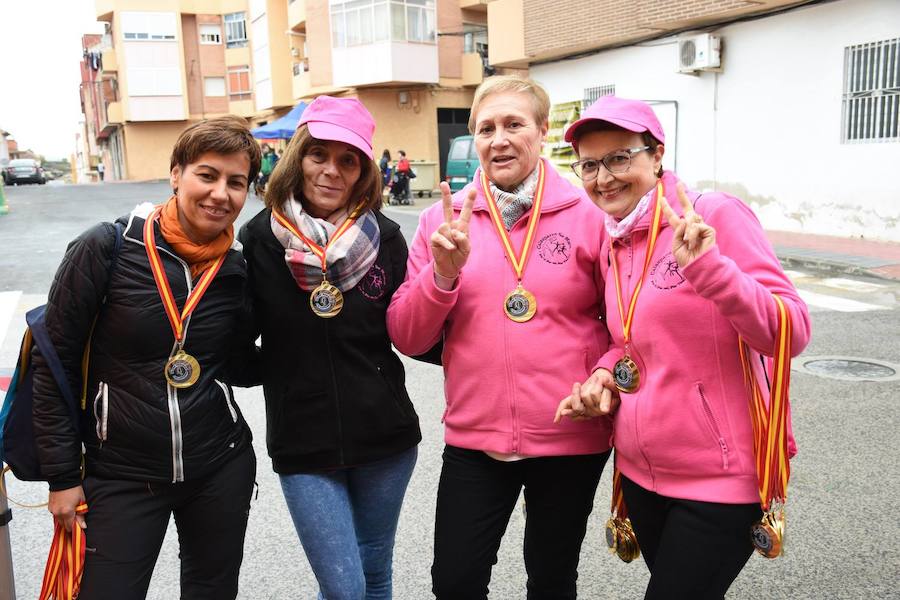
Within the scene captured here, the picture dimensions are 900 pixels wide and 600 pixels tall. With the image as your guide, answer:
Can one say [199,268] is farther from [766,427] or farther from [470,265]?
[766,427]

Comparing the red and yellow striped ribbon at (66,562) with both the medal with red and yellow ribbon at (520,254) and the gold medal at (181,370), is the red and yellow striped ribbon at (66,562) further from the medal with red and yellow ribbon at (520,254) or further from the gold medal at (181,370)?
the medal with red and yellow ribbon at (520,254)

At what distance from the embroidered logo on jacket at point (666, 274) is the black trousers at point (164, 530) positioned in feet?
4.67

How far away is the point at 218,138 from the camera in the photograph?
247 cm

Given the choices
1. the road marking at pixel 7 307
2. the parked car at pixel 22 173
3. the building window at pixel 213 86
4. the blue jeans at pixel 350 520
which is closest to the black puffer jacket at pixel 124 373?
the blue jeans at pixel 350 520

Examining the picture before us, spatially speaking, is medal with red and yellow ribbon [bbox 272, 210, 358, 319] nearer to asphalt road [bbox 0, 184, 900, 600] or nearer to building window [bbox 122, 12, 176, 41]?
asphalt road [bbox 0, 184, 900, 600]

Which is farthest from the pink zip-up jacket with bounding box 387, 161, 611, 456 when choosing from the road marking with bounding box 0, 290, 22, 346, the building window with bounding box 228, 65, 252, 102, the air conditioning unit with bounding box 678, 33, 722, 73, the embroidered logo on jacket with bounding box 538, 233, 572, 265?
the building window with bounding box 228, 65, 252, 102

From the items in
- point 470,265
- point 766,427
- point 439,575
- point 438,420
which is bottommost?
point 438,420

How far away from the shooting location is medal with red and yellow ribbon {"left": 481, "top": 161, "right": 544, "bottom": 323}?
2574 mm

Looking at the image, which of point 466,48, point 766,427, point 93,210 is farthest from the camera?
point 466,48

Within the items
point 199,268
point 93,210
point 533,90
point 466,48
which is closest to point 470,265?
point 533,90

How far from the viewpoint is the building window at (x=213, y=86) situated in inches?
2051

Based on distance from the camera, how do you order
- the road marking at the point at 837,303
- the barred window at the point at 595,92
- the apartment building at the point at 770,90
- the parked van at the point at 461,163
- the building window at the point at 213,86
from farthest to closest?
the building window at the point at 213,86
the parked van at the point at 461,163
the barred window at the point at 595,92
the apartment building at the point at 770,90
the road marking at the point at 837,303

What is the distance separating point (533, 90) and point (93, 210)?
25194 mm

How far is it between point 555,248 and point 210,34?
54498 millimetres
